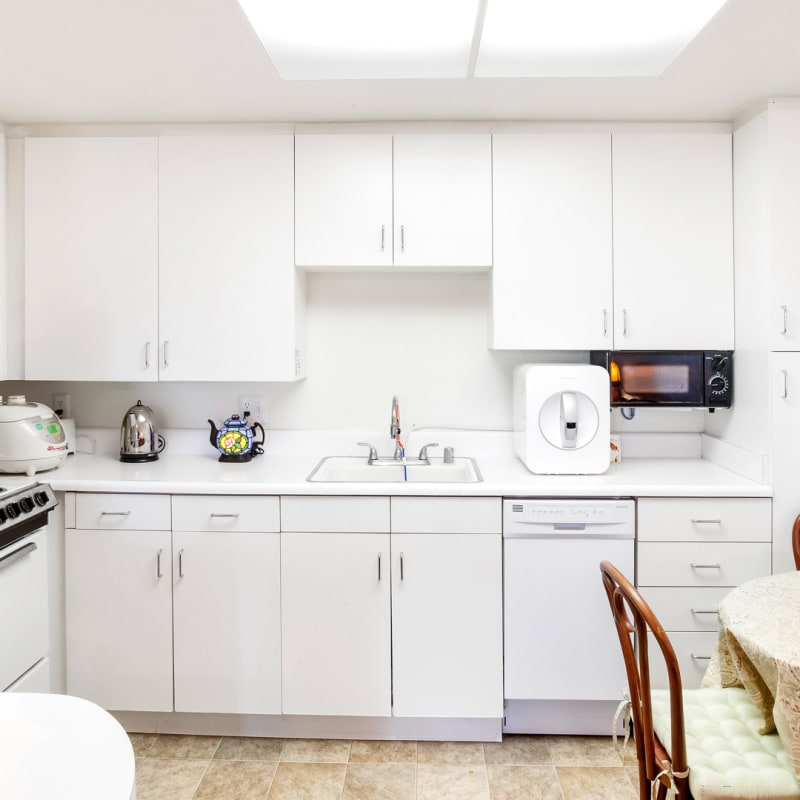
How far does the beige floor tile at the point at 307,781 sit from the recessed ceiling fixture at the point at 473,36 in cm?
227

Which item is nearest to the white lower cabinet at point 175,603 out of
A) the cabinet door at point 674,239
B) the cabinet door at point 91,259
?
the cabinet door at point 91,259

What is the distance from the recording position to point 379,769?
215cm

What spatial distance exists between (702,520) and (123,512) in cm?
202

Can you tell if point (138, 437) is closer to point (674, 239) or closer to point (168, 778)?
point (168, 778)

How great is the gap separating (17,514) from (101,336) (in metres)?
0.82

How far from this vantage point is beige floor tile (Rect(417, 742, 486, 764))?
219 centimetres

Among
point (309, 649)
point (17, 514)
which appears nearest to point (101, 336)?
point (17, 514)

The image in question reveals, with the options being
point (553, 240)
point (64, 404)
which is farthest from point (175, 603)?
point (553, 240)

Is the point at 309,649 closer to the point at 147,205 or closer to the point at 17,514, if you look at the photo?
the point at 17,514

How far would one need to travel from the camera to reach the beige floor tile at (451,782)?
202cm

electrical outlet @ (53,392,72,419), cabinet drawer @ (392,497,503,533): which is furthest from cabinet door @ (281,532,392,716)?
electrical outlet @ (53,392,72,419)

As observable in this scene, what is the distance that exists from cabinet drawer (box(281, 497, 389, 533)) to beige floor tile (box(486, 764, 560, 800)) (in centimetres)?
87

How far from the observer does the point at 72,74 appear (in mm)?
2092

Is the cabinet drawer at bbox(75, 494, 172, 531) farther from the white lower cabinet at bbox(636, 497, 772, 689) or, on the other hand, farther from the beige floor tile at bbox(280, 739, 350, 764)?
the white lower cabinet at bbox(636, 497, 772, 689)
